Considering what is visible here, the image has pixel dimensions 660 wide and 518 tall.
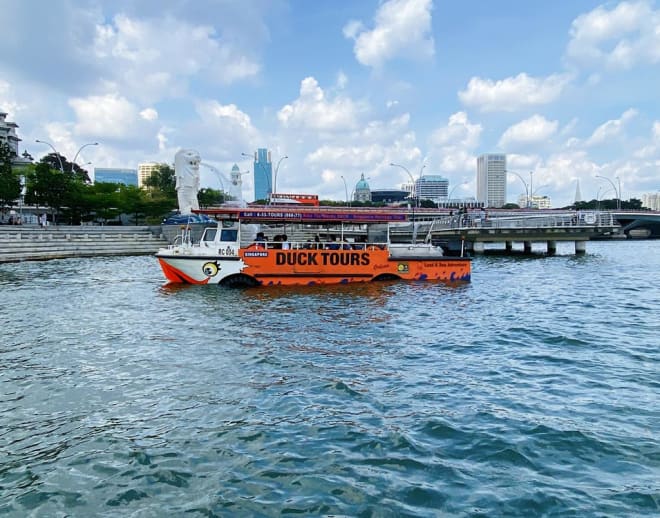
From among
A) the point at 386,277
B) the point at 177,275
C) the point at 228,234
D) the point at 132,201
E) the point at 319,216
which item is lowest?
the point at 386,277

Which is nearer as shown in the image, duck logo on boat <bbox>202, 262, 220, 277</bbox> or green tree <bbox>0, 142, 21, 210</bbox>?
duck logo on boat <bbox>202, 262, 220, 277</bbox>

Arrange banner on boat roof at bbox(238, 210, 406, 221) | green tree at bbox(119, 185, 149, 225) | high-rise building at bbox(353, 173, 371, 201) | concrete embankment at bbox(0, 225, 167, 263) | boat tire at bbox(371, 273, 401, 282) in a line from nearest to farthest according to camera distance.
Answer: banner on boat roof at bbox(238, 210, 406, 221), boat tire at bbox(371, 273, 401, 282), concrete embankment at bbox(0, 225, 167, 263), green tree at bbox(119, 185, 149, 225), high-rise building at bbox(353, 173, 371, 201)

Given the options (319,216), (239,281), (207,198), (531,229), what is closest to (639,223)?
(531,229)

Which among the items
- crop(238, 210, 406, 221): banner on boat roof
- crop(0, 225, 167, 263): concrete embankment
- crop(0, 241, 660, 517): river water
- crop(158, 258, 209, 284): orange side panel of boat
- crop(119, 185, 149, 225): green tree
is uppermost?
crop(119, 185, 149, 225): green tree

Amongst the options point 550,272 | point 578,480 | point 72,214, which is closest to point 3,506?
point 578,480

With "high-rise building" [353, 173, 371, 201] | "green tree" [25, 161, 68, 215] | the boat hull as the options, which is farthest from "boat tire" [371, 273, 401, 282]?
"high-rise building" [353, 173, 371, 201]

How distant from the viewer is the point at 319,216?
819 inches

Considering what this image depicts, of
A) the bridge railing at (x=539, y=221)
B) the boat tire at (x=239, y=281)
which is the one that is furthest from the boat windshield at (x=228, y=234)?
the bridge railing at (x=539, y=221)

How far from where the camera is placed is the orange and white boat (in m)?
19.6

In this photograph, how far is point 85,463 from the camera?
5.52 metres

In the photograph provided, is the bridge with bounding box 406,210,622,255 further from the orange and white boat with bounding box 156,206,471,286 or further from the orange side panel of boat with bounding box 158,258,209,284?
the orange side panel of boat with bounding box 158,258,209,284

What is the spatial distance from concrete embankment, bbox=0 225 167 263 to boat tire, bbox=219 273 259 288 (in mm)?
21805

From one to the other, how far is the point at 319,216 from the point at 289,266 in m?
2.51

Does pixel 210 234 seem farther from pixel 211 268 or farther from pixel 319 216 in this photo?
pixel 319 216
